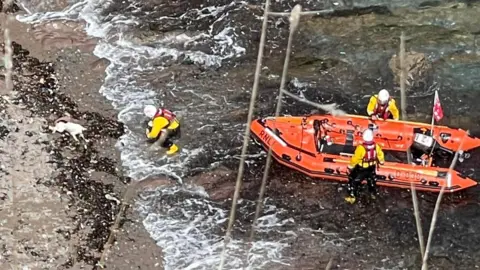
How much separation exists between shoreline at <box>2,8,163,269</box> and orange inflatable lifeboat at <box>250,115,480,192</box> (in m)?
2.78

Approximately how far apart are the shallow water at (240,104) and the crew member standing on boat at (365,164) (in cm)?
33

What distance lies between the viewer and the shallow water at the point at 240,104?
11156 millimetres

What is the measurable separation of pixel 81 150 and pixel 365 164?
5.05 metres

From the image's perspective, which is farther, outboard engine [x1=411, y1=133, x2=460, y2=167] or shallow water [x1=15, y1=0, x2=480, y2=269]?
outboard engine [x1=411, y1=133, x2=460, y2=167]

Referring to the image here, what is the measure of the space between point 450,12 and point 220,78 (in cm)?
576

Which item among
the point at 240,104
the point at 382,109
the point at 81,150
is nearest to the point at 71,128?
the point at 81,150

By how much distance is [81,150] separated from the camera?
41.1 feet

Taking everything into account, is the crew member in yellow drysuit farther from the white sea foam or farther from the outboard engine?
the outboard engine

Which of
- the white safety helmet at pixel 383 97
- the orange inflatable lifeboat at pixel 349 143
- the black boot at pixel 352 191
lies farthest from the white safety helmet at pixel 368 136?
the white safety helmet at pixel 383 97

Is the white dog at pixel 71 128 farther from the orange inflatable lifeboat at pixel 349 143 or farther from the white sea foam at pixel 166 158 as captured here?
the orange inflatable lifeboat at pixel 349 143

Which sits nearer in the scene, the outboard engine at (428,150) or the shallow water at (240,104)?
the shallow water at (240,104)

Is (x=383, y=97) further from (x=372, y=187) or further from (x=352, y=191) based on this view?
(x=352, y=191)

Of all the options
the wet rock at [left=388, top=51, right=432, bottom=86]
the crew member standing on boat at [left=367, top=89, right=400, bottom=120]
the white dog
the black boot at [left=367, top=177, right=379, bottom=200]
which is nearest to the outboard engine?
the crew member standing on boat at [left=367, top=89, right=400, bottom=120]

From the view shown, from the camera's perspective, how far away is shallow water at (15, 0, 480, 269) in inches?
439
